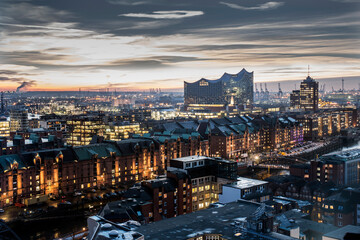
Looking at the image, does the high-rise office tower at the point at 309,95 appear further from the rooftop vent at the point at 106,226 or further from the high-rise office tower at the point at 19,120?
the rooftop vent at the point at 106,226

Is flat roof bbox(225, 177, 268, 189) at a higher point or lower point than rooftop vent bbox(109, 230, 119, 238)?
lower

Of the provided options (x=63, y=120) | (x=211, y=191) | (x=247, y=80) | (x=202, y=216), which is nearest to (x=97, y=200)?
(x=211, y=191)

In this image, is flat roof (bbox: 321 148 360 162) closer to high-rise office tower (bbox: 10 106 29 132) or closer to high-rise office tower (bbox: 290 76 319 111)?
high-rise office tower (bbox: 10 106 29 132)

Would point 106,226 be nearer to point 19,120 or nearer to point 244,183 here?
point 244,183

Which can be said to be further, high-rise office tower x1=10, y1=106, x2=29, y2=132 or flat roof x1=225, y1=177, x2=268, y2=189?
high-rise office tower x1=10, y1=106, x2=29, y2=132

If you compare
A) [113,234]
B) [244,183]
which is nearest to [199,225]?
[113,234]

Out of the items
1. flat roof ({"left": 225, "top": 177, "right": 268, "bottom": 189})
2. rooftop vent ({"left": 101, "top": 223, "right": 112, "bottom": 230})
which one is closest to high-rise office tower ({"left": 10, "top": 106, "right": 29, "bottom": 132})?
flat roof ({"left": 225, "top": 177, "right": 268, "bottom": 189})

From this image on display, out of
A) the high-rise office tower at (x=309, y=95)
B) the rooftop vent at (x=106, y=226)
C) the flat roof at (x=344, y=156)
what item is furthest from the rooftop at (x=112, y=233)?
the high-rise office tower at (x=309, y=95)

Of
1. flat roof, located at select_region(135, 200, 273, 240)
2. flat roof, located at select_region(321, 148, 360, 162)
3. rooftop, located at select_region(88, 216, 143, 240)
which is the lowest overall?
flat roof, located at select_region(135, 200, 273, 240)

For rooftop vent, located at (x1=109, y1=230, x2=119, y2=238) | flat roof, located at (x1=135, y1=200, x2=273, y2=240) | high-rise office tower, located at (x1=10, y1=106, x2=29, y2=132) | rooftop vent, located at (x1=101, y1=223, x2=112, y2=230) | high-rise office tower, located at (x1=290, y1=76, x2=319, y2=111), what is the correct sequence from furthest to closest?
high-rise office tower, located at (x1=290, y1=76, x2=319, y2=111), high-rise office tower, located at (x1=10, y1=106, x2=29, y2=132), flat roof, located at (x1=135, y1=200, x2=273, y2=240), rooftop vent, located at (x1=101, y1=223, x2=112, y2=230), rooftop vent, located at (x1=109, y1=230, x2=119, y2=238)
